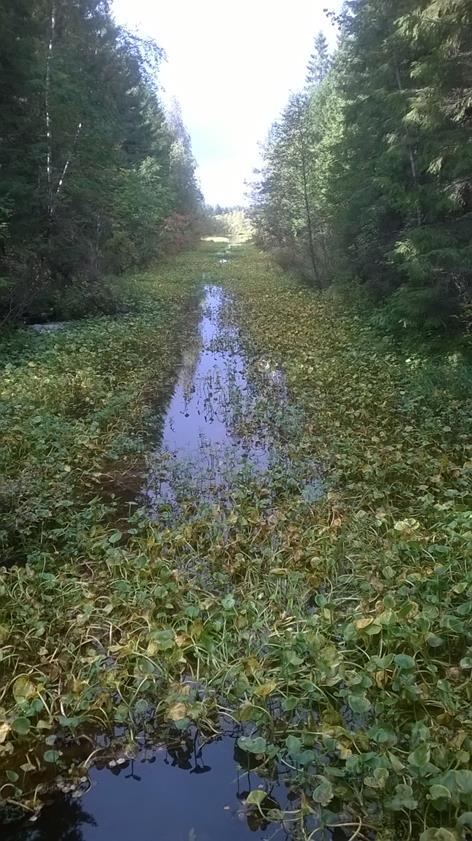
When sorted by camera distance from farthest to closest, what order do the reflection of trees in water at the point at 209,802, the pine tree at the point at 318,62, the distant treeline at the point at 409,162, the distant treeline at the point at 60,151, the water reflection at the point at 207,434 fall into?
the pine tree at the point at 318,62
the distant treeline at the point at 60,151
the distant treeline at the point at 409,162
the water reflection at the point at 207,434
the reflection of trees in water at the point at 209,802

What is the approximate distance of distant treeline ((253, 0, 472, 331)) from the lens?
769 cm

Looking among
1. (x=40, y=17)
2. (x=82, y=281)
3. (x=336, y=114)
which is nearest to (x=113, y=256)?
(x=82, y=281)

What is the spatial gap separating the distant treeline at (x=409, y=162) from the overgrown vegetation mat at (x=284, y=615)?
2508mm

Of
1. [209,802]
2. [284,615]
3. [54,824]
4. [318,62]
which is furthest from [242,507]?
[318,62]

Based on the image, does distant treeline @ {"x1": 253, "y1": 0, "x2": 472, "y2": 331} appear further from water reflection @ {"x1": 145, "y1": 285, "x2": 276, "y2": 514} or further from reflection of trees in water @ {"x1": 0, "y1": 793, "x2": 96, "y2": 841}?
reflection of trees in water @ {"x1": 0, "y1": 793, "x2": 96, "y2": 841}

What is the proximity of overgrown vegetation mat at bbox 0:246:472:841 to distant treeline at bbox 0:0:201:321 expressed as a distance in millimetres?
6560

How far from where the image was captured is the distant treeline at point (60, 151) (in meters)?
11.9

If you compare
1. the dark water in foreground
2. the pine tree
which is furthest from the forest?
the pine tree

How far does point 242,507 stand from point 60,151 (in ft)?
42.1

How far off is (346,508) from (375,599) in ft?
4.99

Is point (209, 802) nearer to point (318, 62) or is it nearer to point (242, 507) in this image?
point (242, 507)

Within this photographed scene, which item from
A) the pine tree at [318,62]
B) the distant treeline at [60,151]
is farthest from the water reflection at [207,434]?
the pine tree at [318,62]

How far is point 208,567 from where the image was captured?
15.4 feet

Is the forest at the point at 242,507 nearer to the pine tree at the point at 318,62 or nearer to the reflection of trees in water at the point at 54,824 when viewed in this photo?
the reflection of trees in water at the point at 54,824
